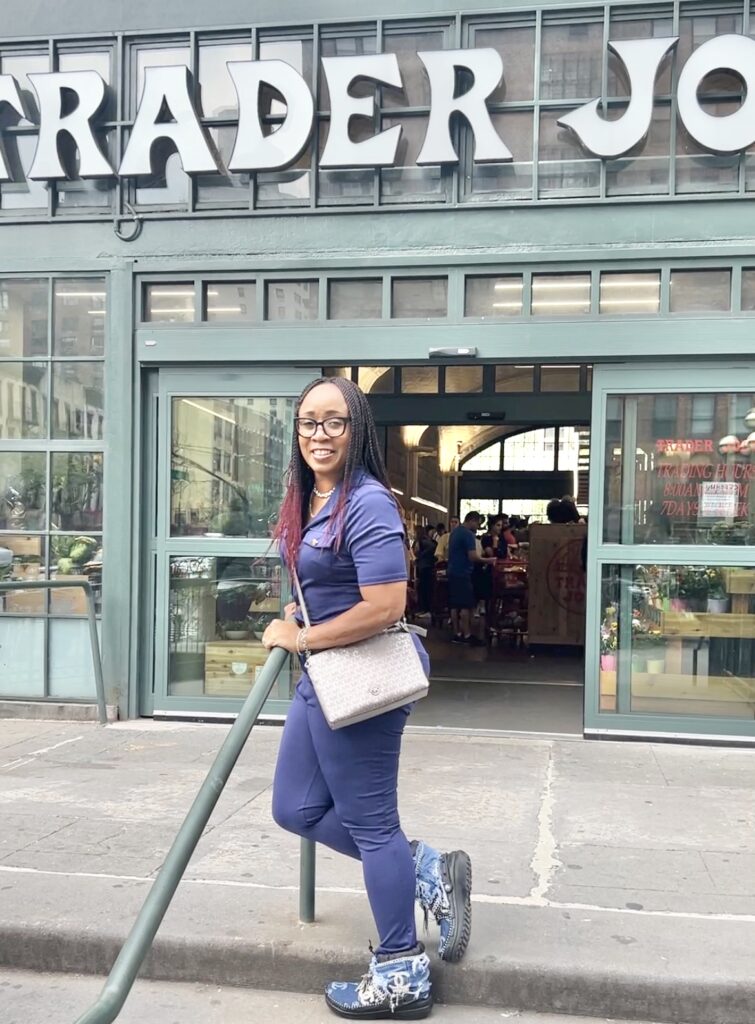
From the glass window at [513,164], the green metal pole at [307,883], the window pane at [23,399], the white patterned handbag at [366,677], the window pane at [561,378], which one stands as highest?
the glass window at [513,164]

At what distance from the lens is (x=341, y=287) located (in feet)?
21.7

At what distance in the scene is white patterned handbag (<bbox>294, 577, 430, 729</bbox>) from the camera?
108 inches

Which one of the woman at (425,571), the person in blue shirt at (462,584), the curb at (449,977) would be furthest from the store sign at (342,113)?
the woman at (425,571)

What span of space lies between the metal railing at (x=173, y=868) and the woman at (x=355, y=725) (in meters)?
0.20

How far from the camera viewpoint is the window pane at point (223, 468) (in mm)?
6848

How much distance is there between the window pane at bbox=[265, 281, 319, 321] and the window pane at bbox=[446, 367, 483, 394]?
9.92 ft

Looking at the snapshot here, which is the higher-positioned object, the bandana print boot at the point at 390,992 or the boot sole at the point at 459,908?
the boot sole at the point at 459,908

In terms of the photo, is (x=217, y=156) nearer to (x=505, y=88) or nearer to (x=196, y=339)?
(x=196, y=339)

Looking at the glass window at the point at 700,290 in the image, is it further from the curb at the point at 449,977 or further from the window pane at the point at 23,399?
the window pane at the point at 23,399

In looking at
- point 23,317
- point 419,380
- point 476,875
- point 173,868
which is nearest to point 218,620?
point 23,317

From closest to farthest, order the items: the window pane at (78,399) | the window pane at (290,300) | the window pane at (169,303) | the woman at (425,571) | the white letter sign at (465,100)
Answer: the white letter sign at (465,100)
the window pane at (290,300)
the window pane at (169,303)
the window pane at (78,399)
the woman at (425,571)

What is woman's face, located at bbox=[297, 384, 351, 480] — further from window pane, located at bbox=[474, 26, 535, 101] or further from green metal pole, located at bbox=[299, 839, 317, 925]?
window pane, located at bbox=[474, 26, 535, 101]

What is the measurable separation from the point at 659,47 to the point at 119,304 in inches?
160

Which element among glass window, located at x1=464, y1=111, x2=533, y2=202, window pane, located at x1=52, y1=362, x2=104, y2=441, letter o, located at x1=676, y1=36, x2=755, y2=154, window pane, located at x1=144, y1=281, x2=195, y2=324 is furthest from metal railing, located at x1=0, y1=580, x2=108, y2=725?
letter o, located at x1=676, y1=36, x2=755, y2=154
